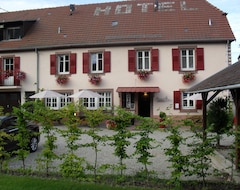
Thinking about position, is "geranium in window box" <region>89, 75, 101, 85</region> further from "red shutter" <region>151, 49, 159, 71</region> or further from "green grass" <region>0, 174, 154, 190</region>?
"green grass" <region>0, 174, 154, 190</region>

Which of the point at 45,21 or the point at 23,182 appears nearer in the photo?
the point at 23,182

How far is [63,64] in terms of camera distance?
73.0 ft

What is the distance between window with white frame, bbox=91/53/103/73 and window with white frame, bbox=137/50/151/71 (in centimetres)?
272

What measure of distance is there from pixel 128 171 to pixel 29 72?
1673 cm

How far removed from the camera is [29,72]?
22609 millimetres

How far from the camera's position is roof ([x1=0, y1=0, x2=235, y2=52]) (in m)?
20.5

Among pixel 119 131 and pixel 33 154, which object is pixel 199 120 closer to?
pixel 33 154

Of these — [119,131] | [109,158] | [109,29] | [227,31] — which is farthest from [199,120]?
[119,131]

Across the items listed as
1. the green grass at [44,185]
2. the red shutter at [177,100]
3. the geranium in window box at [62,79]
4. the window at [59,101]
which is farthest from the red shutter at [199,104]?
the green grass at [44,185]

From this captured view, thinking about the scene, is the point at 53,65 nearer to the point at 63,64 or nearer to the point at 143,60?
the point at 63,64

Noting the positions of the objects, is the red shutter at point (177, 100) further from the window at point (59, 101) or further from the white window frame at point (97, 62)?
the window at point (59, 101)

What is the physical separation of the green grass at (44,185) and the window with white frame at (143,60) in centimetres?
1528

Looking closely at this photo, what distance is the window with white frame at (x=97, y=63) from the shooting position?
21.5 metres

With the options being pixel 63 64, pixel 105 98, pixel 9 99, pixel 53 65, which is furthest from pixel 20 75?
pixel 105 98
